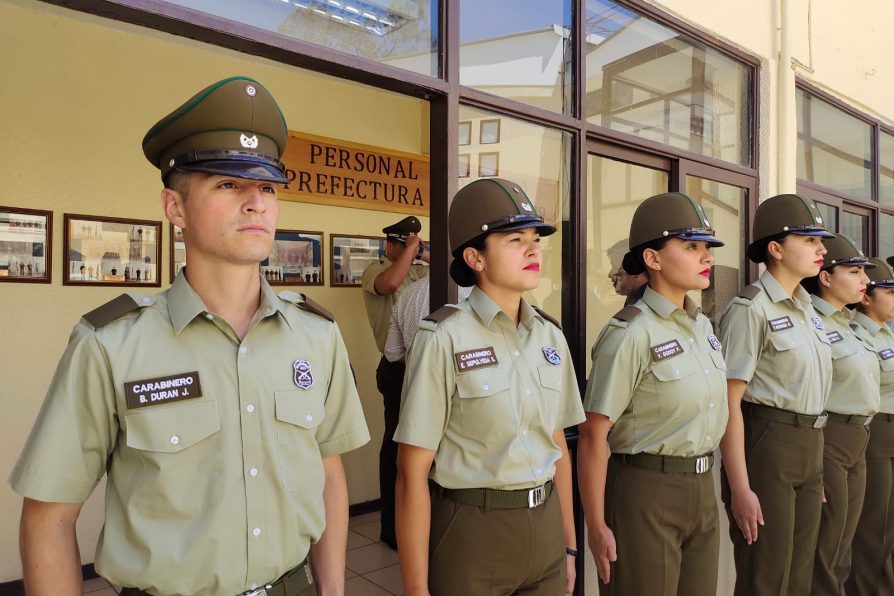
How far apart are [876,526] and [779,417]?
51.1 inches

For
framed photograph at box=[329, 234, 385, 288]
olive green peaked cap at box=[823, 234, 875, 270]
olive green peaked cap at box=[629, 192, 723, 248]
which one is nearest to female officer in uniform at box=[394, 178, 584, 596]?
olive green peaked cap at box=[629, 192, 723, 248]

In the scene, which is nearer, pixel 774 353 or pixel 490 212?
pixel 490 212

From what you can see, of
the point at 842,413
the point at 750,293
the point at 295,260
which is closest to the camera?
the point at 750,293

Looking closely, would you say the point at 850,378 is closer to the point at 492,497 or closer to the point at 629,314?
the point at 629,314

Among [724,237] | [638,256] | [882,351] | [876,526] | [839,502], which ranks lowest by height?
[876,526]

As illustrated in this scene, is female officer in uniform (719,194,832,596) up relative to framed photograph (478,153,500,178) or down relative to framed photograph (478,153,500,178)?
down

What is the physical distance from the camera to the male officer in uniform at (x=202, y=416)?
1.16 m

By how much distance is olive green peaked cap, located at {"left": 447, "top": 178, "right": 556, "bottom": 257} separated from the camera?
1.83 meters

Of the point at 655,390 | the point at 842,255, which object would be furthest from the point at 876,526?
the point at 655,390

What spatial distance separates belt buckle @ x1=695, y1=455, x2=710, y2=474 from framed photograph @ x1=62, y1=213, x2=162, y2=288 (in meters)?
2.90

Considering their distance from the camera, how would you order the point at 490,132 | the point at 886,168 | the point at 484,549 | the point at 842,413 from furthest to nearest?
the point at 886,168 → the point at 842,413 → the point at 490,132 → the point at 484,549

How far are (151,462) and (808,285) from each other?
3379 mm

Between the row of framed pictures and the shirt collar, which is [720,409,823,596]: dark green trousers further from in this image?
the row of framed pictures

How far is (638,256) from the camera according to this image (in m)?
2.48
